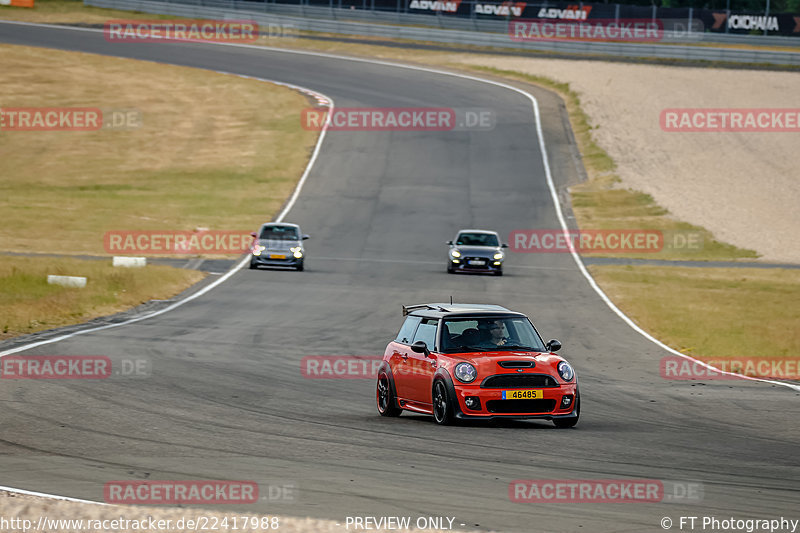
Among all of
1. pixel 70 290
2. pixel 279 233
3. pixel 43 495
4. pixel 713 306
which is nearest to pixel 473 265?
pixel 279 233

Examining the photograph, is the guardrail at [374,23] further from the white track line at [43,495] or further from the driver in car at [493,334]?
the white track line at [43,495]

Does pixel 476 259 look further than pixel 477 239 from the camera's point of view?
No

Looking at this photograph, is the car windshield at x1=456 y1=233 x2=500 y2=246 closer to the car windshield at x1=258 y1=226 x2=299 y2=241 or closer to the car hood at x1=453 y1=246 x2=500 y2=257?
the car hood at x1=453 y1=246 x2=500 y2=257

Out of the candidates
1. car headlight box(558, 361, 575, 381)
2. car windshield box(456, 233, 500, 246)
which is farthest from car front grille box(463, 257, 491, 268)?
car headlight box(558, 361, 575, 381)

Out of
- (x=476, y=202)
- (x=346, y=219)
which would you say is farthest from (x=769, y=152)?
(x=346, y=219)

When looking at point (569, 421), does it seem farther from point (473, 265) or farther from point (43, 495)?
point (473, 265)

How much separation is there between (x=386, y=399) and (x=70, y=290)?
54.0 feet

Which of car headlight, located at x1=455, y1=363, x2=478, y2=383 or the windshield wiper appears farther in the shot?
the windshield wiper

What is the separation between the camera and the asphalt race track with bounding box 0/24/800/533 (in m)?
8.91

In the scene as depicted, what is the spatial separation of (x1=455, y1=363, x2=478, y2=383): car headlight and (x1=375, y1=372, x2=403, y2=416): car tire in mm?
1566

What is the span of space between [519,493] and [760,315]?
19.8m

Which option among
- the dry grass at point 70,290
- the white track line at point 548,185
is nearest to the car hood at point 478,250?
the white track line at point 548,185

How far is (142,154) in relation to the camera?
195 ft

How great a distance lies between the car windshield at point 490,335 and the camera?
1375cm
